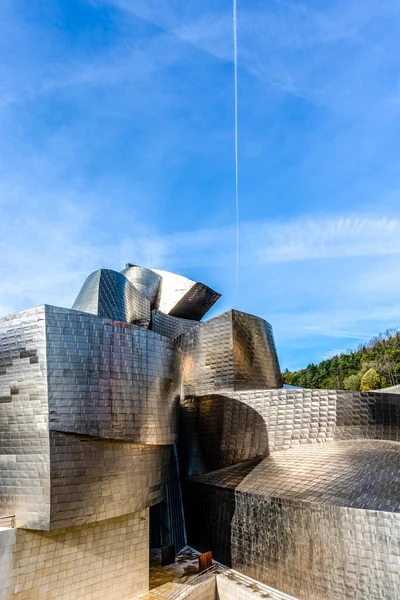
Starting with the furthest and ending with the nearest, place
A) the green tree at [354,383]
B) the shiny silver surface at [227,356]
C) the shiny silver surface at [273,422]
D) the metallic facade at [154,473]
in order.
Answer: the green tree at [354,383], the shiny silver surface at [227,356], the shiny silver surface at [273,422], the metallic facade at [154,473]

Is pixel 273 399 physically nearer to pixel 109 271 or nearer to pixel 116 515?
pixel 116 515

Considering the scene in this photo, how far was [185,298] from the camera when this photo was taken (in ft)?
79.7

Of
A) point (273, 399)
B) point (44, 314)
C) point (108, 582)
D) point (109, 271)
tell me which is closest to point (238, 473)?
point (273, 399)

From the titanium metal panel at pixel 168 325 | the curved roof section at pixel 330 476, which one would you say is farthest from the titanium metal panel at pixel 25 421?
the titanium metal panel at pixel 168 325

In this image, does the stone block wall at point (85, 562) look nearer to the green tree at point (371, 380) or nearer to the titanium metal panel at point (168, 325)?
the titanium metal panel at point (168, 325)

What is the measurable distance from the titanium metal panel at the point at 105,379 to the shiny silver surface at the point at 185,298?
11999 mm

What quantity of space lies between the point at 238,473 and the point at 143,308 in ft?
36.6

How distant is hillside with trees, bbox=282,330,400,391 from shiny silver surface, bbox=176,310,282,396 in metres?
32.5

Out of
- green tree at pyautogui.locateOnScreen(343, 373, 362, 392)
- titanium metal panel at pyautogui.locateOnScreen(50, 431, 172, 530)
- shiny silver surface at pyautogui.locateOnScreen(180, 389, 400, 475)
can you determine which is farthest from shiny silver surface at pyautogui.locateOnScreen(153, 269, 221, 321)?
green tree at pyautogui.locateOnScreen(343, 373, 362, 392)

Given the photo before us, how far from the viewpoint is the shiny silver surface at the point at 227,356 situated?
51.9ft

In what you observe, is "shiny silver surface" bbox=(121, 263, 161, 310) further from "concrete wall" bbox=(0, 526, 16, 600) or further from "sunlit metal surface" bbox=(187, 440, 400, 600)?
"concrete wall" bbox=(0, 526, 16, 600)

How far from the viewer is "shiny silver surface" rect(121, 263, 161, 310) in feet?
80.0

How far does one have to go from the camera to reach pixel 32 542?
30.7 ft

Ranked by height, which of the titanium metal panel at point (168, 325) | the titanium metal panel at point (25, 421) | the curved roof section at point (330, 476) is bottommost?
the curved roof section at point (330, 476)
